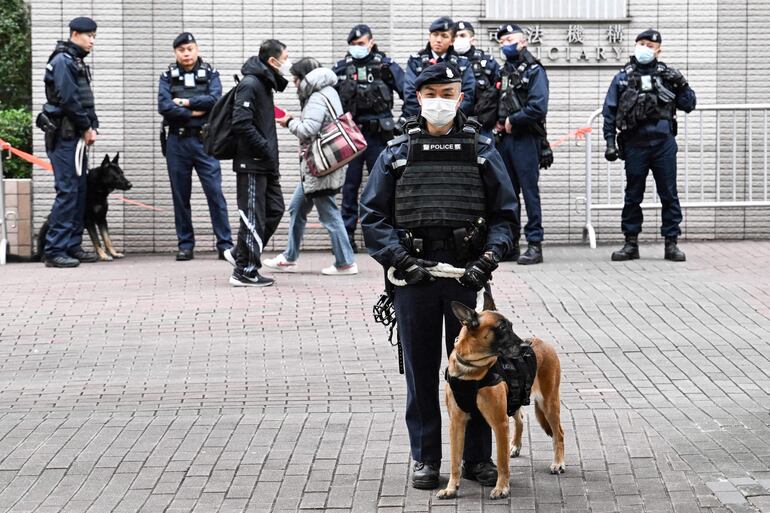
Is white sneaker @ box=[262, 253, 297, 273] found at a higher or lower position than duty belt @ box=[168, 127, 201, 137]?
lower

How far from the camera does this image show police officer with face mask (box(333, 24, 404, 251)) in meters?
13.8

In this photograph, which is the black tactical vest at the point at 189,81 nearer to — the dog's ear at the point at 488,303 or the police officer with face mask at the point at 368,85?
the police officer with face mask at the point at 368,85

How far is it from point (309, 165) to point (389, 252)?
20.4 feet

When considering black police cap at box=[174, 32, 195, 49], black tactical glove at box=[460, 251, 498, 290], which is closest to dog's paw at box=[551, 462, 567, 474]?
black tactical glove at box=[460, 251, 498, 290]

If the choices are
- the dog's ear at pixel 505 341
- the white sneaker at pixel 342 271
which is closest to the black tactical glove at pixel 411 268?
the dog's ear at pixel 505 341

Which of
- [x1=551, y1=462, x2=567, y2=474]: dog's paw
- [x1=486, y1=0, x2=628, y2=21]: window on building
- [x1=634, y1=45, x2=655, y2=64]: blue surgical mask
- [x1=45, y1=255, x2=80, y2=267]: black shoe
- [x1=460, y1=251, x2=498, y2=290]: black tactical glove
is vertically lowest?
[x1=551, y1=462, x2=567, y2=474]: dog's paw

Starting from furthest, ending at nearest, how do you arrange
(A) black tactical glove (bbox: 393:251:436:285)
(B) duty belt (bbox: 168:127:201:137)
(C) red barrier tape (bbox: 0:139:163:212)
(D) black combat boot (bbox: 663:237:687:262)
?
(C) red barrier tape (bbox: 0:139:163:212), (B) duty belt (bbox: 168:127:201:137), (D) black combat boot (bbox: 663:237:687:262), (A) black tactical glove (bbox: 393:251:436:285)

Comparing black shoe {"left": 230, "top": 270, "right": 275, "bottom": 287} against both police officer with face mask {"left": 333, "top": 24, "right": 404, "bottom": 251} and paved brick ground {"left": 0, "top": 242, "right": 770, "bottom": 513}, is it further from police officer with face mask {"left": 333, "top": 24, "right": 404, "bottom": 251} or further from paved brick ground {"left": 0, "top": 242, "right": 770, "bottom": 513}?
police officer with face mask {"left": 333, "top": 24, "right": 404, "bottom": 251}

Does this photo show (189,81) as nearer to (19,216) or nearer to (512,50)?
(19,216)

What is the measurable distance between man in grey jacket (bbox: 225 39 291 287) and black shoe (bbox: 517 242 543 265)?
2585 millimetres

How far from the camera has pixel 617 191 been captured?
14.6 m

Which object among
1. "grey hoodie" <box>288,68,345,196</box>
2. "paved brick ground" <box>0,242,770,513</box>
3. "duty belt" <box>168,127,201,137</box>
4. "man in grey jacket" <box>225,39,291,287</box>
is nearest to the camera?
"paved brick ground" <box>0,242,770,513</box>

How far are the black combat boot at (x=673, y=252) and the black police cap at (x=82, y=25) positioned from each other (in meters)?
5.83

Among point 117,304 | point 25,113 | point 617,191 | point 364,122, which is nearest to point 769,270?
point 617,191
